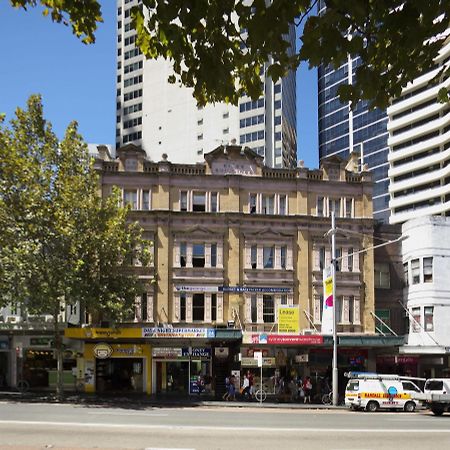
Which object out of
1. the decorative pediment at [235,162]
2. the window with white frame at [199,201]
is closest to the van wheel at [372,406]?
the window with white frame at [199,201]

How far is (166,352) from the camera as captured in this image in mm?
39906

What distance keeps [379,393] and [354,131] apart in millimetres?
82536

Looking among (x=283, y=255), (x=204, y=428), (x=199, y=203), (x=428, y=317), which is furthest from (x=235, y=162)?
(x=204, y=428)

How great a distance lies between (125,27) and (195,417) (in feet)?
304

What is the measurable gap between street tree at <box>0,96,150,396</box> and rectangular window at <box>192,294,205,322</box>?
572 cm

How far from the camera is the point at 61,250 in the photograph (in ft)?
112

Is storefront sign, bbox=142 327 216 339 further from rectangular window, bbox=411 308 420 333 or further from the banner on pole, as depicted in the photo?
rectangular window, bbox=411 308 420 333

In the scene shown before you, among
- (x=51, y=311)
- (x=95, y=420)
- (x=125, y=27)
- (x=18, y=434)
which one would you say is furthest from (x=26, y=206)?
(x=125, y=27)

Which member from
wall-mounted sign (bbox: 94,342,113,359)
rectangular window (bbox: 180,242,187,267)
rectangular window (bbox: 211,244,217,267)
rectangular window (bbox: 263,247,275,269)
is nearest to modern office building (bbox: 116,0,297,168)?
rectangular window (bbox: 263,247,275,269)

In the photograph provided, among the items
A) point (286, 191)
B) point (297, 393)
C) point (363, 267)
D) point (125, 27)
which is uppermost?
point (125, 27)

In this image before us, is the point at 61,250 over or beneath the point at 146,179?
beneath

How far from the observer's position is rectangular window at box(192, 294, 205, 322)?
132 ft

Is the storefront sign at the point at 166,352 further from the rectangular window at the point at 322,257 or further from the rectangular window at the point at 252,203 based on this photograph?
the rectangular window at the point at 322,257

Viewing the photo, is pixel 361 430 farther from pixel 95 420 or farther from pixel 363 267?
pixel 363 267
